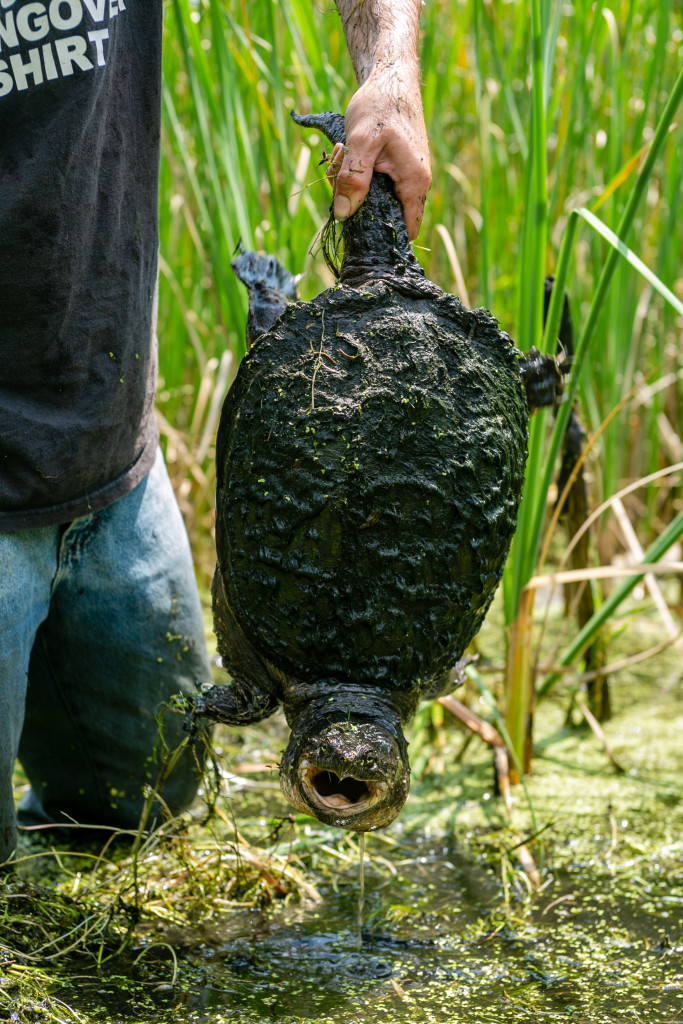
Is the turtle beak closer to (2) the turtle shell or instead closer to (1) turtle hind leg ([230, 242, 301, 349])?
(2) the turtle shell

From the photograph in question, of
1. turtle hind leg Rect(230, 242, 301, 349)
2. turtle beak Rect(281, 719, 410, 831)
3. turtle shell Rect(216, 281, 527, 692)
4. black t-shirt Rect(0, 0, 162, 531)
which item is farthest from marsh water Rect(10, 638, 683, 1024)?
turtle hind leg Rect(230, 242, 301, 349)

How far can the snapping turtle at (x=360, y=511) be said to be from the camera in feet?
3.47

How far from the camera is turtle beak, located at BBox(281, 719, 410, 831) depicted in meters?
1.00

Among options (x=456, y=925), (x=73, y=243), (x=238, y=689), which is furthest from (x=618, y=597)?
(x=73, y=243)

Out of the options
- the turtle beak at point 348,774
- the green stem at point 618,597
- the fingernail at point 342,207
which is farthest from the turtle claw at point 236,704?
the green stem at point 618,597

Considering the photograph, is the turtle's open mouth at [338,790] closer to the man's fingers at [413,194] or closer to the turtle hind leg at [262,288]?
the turtle hind leg at [262,288]

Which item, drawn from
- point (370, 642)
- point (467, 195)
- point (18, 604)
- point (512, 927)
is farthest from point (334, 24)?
point (512, 927)

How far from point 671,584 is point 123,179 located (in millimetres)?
2690

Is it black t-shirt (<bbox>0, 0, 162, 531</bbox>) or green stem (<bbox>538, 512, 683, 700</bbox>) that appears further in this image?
green stem (<bbox>538, 512, 683, 700</bbox>)

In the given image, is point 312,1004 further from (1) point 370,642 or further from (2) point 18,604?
(2) point 18,604

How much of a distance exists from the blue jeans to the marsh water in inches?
11.6

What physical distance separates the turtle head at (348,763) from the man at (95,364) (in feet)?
1.99

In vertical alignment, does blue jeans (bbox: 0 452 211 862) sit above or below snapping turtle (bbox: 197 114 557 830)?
below

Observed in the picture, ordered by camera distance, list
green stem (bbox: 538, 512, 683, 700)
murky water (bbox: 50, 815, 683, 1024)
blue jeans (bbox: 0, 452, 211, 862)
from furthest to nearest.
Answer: green stem (bbox: 538, 512, 683, 700), blue jeans (bbox: 0, 452, 211, 862), murky water (bbox: 50, 815, 683, 1024)
